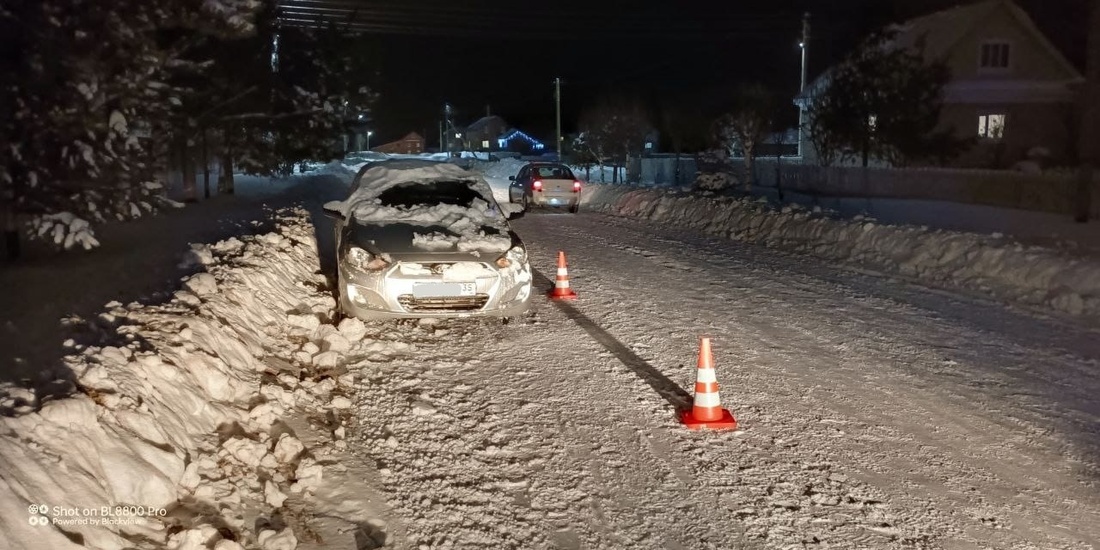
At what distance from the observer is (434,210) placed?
388 inches

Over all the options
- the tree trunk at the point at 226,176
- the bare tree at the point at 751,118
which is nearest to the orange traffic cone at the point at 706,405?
the tree trunk at the point at 226,176

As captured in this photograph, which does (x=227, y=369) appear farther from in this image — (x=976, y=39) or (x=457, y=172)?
(x=976, y=39)

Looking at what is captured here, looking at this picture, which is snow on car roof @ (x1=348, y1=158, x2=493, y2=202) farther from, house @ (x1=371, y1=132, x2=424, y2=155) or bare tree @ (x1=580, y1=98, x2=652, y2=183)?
house @ (x1=371, y1=132, x2=424, y2=155)

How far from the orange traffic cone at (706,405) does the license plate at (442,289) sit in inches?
114

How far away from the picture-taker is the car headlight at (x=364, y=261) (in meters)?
8.49

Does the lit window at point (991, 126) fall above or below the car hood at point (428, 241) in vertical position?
above

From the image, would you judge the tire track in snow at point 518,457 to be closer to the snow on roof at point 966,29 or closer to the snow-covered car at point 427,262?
the snow-covered car at point 427,262

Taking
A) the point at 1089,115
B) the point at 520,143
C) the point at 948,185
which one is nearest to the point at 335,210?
the point at 1089,115

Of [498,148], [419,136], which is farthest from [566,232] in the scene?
[419,136]

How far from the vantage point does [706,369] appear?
6.37m

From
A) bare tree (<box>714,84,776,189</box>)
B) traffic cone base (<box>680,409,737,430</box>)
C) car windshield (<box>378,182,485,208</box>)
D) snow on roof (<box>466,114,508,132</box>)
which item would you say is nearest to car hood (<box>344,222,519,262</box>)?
car windshield (<box>378,182,485,208</box>)

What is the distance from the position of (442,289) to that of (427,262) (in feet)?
0.98

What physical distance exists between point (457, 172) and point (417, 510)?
22.1 ft

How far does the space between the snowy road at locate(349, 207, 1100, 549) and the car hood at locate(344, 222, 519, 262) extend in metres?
0.84
